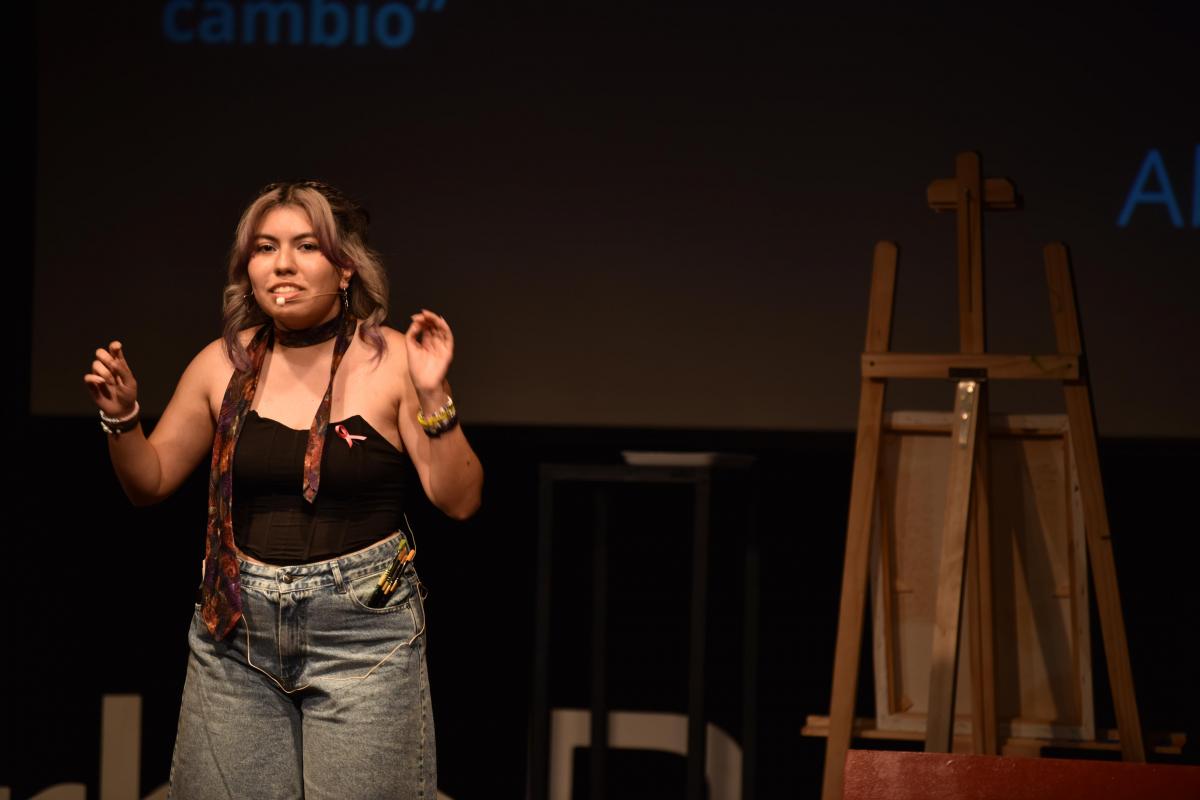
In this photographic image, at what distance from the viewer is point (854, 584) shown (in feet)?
8.92

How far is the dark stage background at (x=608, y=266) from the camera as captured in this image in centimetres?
328

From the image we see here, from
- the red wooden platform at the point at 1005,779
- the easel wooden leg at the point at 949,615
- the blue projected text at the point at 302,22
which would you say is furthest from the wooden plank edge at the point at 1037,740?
the blue projected text at the point at 302,22

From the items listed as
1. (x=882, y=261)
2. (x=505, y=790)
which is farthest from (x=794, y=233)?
(x=505, y=790)

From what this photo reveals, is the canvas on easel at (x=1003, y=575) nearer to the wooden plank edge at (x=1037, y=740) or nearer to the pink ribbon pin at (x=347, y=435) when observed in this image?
the wooden plank edge at (x=1037, y=740)

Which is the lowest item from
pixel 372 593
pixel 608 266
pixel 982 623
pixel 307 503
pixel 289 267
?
pixel 982 623

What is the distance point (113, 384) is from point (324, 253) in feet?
1.10

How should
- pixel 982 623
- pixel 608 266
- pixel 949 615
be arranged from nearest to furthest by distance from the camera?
pixel 949 615 → pixel 982 623 → pixel 608 266

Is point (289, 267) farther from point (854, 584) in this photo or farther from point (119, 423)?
point (854, 584)

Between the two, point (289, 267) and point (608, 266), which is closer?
point (289, 267)

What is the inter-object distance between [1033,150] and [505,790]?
196cm

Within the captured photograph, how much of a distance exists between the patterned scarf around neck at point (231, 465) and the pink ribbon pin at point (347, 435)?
0.05 ft

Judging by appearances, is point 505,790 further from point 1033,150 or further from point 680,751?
point 1033,150

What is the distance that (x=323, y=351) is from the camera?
6.64 feet

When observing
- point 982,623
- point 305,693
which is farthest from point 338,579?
point 982,623
